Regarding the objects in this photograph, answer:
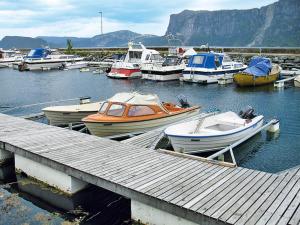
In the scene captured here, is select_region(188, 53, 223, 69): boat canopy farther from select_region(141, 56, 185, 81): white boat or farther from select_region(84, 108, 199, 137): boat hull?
select_region(84, 108, 199, 137): boat hull

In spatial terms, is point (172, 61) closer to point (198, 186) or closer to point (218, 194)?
point (198, 186)

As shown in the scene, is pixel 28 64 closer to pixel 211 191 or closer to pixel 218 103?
pixel 218 103

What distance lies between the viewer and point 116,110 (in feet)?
54.2

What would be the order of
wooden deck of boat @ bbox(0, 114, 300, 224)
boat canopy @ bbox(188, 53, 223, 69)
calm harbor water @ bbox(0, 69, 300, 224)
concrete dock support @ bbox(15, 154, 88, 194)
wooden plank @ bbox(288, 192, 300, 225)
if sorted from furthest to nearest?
1. boat canopy @ bbox(188, 53, 223, 69)
2. calm harbor water @ bbox(0, 69, 300, 224)
3. concrete dock support @ bbox(15, 154, 88, 194)
4. wooden deck of boat @ bbox(0, 114, 300, 224)
5. wooden plank @ bbox(288, 192, 300, 225)

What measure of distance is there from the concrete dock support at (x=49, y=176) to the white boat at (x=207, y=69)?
91.4 feet

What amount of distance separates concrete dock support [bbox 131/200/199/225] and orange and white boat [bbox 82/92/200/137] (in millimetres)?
6875

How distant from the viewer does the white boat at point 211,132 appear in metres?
14.1

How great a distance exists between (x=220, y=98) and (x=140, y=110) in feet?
51.7

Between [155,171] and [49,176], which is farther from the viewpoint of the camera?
[49,176]

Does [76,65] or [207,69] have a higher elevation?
[207,69]

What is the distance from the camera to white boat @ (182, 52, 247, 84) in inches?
1518

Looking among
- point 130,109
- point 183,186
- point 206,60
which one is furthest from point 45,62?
point 183,186

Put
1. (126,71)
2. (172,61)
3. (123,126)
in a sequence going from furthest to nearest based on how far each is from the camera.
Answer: (172,61) → (126,71) → (123,126)

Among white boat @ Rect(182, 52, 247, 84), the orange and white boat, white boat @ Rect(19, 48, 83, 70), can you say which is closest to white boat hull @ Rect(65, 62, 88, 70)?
white boat @ Rect(19, 48, 83, 70)
